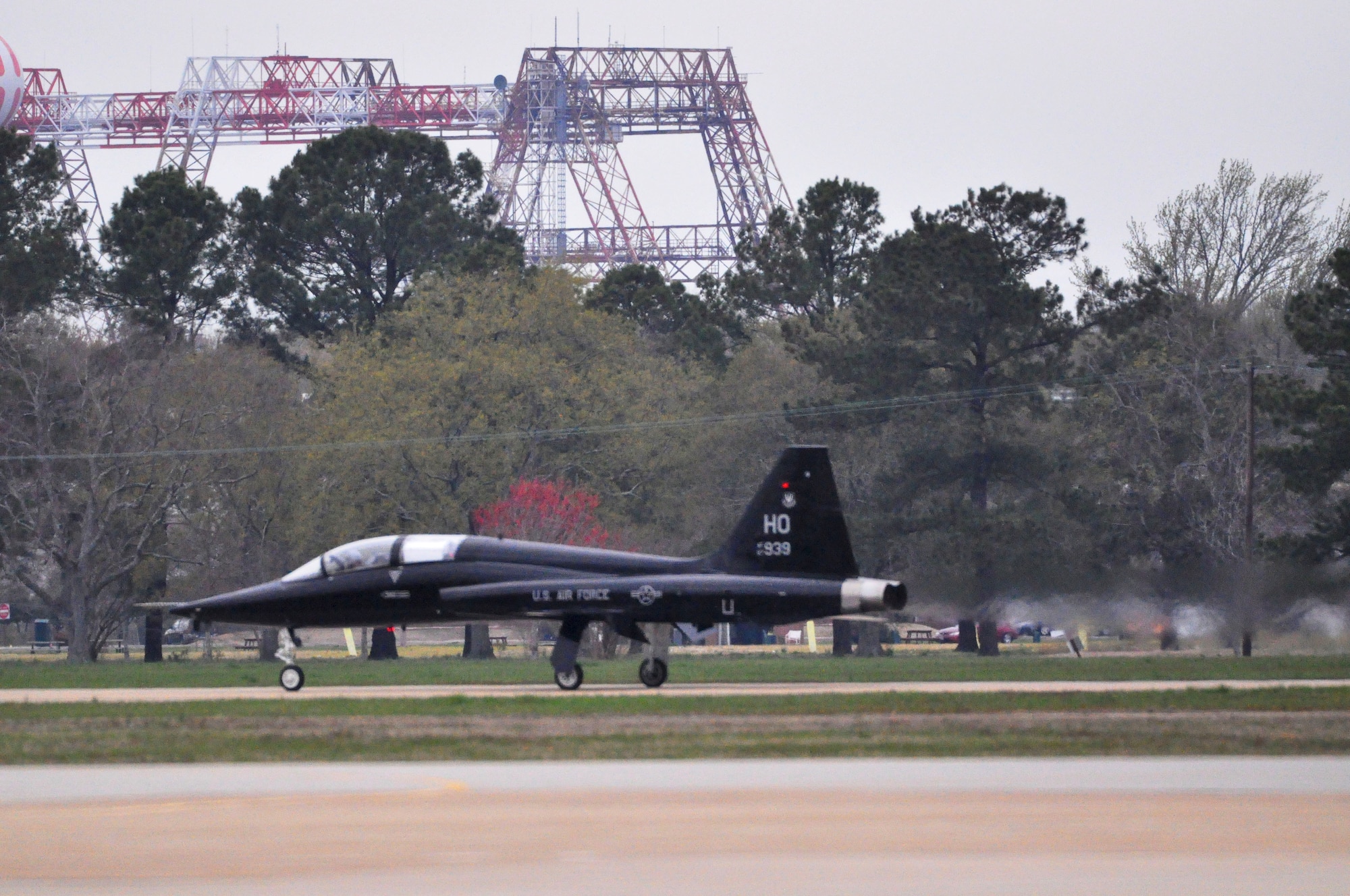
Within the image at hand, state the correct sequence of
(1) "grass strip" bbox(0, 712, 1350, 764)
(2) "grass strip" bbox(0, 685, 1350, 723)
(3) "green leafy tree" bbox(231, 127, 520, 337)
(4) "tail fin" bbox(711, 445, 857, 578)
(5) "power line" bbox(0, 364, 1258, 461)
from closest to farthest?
(1) "grass strip" bbox(0, 712, 1350, 764), (2) "grass strip" bbox(0, 685, 1350, 723), (4) "tail fin" bbox(711, 445, 857, 578), (5) "power line" bbox(0, 364, 1258, 461), (3) "green leafy tree" bbox(231, 127, 520, 337)

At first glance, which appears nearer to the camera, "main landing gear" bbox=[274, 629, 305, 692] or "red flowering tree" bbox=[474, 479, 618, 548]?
"main landing gear" bbox=[274, 629, 305, 692]

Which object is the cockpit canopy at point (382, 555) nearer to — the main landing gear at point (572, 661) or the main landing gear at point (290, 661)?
the main landing gear at point (290, 661)

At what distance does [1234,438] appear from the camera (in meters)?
61.4

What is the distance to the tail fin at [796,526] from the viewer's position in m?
30.0

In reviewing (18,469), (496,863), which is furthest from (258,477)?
(496,863)

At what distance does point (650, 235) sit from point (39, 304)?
49.9 m

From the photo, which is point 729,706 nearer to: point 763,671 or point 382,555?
point 382,555

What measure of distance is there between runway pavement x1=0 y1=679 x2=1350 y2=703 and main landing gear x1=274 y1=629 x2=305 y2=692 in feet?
0.56

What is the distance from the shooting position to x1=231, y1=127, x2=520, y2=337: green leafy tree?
78.9 metres

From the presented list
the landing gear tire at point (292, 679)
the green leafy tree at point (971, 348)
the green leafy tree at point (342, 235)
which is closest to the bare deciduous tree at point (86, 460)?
the green leafy tree at point (342, 235)

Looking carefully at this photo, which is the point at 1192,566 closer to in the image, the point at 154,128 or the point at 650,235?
the point at 650,235

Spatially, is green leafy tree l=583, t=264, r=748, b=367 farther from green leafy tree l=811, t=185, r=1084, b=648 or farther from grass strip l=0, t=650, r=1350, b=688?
grass strip l=0, t=650, r=1350, b=688

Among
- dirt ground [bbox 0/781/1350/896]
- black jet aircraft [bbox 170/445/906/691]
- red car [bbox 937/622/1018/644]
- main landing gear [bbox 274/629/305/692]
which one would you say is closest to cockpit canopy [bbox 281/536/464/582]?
black jet aircraft [bbox 170/445/906/691]

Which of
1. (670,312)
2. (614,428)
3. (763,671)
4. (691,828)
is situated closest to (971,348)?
(614,428)
